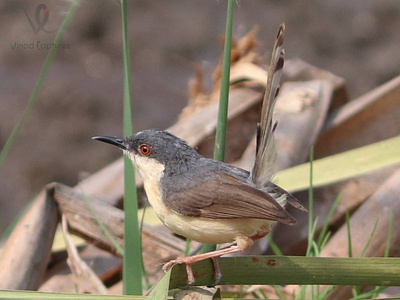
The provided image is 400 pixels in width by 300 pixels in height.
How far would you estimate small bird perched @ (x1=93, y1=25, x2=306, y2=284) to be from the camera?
1985mm

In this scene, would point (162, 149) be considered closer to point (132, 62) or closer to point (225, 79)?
point (225, 79)

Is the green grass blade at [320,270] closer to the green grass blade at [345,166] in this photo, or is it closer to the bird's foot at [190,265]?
the bird's foot at [190,265]

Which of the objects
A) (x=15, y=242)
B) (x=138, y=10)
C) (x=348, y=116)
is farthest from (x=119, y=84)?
(x=15, y=242)

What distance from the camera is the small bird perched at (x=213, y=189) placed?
199 cm

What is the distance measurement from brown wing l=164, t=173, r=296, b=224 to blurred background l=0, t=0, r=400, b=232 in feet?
11.9

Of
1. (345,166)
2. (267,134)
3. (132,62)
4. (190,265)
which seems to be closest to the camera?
(190,265)

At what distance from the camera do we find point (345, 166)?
2.92 meters

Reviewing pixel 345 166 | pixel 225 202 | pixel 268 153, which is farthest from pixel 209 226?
pixel 345 166

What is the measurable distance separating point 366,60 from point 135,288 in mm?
4908

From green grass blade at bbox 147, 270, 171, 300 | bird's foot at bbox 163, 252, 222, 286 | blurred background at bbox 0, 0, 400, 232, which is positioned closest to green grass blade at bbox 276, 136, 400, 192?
bird's foot at bbox 163, 252, 222, 286

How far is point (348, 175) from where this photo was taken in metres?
2.83

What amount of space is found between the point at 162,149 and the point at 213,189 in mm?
253

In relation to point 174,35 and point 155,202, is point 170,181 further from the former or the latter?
point 174,35

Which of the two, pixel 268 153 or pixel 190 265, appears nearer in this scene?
pixel 190 265
